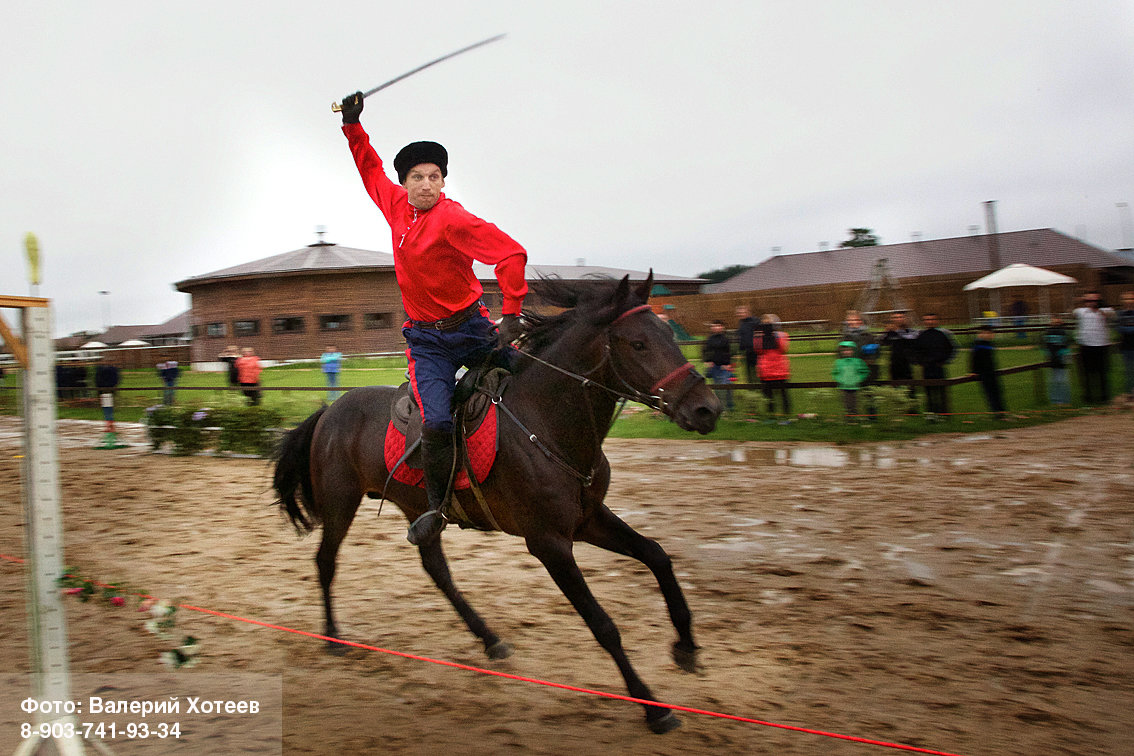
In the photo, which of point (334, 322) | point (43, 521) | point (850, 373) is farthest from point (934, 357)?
point (334, 322)

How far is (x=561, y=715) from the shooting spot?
3.76 m

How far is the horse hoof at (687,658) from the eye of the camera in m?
4.00

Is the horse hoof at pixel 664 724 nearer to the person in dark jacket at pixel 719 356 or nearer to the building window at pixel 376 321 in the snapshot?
the person in dark jacket at pixel 719 356

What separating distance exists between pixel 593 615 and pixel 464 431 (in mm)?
1165

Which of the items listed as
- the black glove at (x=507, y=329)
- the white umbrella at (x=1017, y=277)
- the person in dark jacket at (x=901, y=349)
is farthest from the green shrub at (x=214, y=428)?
the white umbrella at (x=1017, y=277)

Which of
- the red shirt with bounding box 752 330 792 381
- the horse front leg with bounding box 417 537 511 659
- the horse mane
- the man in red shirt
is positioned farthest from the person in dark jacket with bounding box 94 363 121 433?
the horse mane

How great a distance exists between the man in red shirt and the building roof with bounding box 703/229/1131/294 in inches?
1407

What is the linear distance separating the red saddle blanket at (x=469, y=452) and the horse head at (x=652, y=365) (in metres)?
0.76

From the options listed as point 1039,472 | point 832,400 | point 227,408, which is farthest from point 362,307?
point 1039,472

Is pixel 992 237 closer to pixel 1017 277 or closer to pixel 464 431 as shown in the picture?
pixel 1017 277

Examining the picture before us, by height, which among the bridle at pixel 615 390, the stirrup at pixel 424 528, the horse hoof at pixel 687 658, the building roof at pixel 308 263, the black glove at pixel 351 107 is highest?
the building roof at pixel 308 263

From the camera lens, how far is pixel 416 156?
4094 millimetres

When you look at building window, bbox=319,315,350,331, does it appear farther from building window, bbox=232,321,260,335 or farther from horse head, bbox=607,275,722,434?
horse head, bbox=607,275,722,434

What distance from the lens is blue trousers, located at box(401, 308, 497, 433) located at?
404 centimetres
